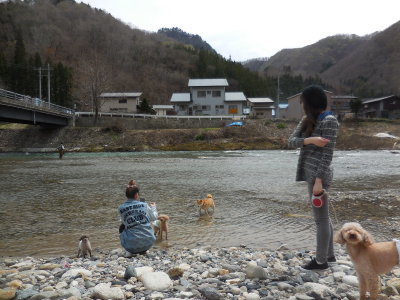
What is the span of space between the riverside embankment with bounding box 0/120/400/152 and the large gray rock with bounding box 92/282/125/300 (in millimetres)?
41299

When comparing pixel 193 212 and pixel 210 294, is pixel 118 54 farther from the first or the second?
pixel 210 294

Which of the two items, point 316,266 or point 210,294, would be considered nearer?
point 210,294

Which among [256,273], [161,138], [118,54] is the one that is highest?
[118,54]

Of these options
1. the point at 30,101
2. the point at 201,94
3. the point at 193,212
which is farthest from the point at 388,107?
the point at 193,212

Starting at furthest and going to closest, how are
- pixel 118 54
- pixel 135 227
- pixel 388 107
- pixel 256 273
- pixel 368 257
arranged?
pixel 118 54, pixel 388 107, pixel 135 227, pixel 256 273, pixel 368 257

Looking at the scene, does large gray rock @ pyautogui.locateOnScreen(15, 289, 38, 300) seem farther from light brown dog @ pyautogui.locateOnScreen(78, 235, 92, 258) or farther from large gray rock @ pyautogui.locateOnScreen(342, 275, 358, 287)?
large gray rock @ pyautogui.locateOnScreen(342, 275, 358, 287)

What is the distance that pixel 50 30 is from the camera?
11262 cm

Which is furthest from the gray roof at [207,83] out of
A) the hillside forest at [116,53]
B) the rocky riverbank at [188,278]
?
the rocky riverbank at [188,278]

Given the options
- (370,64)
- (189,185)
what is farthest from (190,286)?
(370,64)

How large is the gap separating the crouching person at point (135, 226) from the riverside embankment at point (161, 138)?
39163 millimetres

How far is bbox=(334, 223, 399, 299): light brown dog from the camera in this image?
3260 mm

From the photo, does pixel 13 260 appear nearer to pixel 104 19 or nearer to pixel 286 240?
pixel 286 240

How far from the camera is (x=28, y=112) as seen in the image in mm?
39531

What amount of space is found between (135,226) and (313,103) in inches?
144
